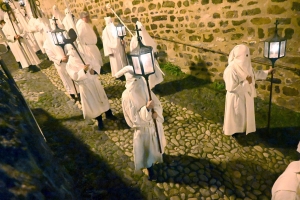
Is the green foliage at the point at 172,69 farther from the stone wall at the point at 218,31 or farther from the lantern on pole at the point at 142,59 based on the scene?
the lantern on pole at the point at 142,59

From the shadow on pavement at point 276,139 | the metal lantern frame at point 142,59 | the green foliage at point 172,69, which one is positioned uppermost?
the metal lantern frame at point 142,59

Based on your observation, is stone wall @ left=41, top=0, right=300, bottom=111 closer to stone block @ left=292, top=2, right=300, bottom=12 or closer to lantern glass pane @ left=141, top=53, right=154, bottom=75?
stone block @ left=292, top=2, right=300, bottom=12

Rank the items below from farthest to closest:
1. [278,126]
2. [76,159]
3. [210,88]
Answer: [210,88], [278,126], [76,159]

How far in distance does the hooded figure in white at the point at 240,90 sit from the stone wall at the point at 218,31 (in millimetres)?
1202

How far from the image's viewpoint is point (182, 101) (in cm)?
609

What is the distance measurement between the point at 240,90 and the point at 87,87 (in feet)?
11.2

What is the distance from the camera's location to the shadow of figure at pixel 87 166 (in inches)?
143

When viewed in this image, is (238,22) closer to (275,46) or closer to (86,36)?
(275,46)

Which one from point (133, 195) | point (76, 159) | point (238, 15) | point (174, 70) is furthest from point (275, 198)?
point (174, 70)

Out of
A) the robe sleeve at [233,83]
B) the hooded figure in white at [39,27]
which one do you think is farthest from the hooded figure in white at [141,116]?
the hooded figure in white at [39,27]

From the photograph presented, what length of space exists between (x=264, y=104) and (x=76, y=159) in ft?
15.8

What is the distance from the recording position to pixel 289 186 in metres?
2.15

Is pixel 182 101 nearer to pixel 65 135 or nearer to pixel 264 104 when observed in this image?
pixel 264 104

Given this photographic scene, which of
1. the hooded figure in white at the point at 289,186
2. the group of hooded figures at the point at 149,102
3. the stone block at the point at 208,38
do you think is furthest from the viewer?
the stone block at the point at 208,38
